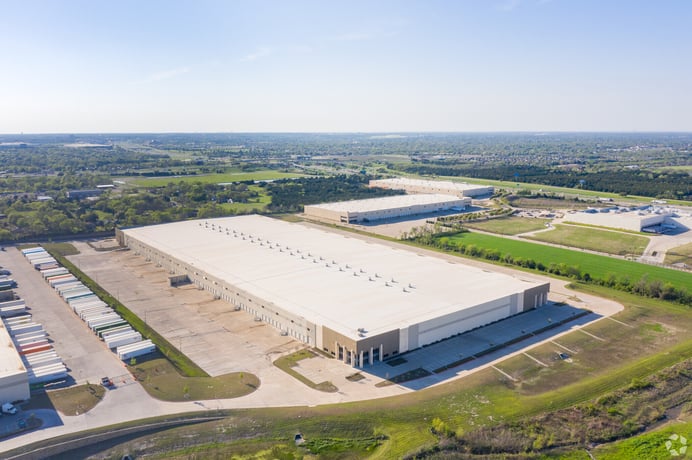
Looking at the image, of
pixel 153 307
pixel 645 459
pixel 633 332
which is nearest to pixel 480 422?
pixel 645 459

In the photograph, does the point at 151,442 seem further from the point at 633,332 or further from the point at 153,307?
the point at 633,332

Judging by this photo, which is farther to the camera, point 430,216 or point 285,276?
point 430,216

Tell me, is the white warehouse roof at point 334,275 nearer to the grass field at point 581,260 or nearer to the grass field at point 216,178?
the grass field at point 581,260

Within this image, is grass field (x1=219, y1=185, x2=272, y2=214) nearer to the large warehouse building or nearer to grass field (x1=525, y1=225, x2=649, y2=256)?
the large warehouse building

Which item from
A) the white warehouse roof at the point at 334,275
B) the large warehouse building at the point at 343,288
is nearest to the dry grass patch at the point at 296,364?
the large warehouse building at the point at 343,288

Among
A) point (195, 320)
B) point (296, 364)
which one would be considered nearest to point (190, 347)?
point (195, 320)

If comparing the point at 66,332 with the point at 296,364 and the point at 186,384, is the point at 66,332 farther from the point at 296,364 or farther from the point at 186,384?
the point at 296,364
